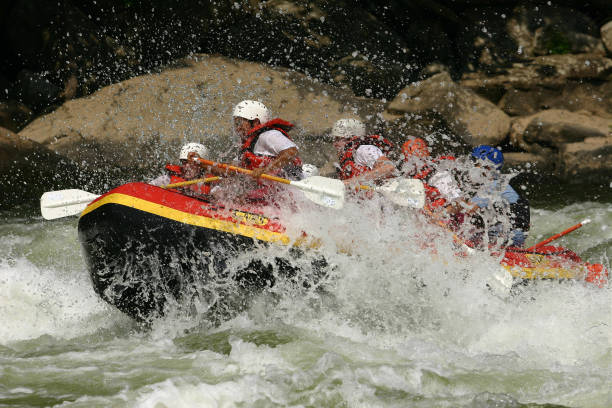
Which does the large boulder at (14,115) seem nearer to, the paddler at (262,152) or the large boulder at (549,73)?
the paddler at (262,152)

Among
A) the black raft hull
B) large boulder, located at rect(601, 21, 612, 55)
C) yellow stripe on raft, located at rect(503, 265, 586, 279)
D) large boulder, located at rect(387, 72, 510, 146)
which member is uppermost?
large boulder, located at rect(601, 21, 612, 55)

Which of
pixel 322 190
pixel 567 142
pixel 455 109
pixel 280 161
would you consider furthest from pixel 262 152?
pixel 567 142

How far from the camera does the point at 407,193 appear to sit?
5.07 metres

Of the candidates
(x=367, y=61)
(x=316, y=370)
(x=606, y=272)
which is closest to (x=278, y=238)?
(x=316, y=370)

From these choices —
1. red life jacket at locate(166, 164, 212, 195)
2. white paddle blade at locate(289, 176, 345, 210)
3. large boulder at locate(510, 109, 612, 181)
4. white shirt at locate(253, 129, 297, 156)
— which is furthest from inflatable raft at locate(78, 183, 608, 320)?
large boulder at locate(510, 109, 612, 181)

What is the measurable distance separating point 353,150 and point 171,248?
6.39ft

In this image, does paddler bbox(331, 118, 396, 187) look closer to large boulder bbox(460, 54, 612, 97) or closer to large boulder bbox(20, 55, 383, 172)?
large boulder bbox(20, 55, 383, 172)

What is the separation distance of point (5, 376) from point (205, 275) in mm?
1436

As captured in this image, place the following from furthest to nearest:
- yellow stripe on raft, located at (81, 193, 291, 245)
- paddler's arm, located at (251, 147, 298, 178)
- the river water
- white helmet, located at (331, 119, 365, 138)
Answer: white helmet, located at (331, 119, 365, 138) < paddler's arm, located at (251, 147, 298, 178) < yellow stripe on raft, located at (81, 193, 291, 245) < the river water

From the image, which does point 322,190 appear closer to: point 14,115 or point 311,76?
point 311,76

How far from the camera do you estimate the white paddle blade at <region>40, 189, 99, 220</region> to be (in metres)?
5.29

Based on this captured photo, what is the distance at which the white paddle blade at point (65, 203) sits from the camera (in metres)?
5.29

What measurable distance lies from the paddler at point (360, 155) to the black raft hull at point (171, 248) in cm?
102

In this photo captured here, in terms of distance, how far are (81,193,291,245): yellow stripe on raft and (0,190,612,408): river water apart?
450 millimetres
